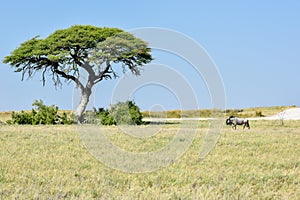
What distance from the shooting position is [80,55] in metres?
31.9

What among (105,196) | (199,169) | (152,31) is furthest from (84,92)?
(105,196)

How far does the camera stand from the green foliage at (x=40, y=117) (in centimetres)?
2825

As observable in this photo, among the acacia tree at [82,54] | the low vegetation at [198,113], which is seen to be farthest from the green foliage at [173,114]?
the acacia tree at [82,54]

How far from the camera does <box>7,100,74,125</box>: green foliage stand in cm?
2825

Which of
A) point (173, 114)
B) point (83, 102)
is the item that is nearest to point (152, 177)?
point (83, 102)

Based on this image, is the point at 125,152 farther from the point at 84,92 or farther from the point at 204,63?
the point at 84,92

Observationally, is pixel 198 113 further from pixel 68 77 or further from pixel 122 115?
pixel 68 77

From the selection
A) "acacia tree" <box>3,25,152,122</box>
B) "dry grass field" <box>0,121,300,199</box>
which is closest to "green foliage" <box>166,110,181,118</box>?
"acacia tree" <box>3,25,152,122</box>

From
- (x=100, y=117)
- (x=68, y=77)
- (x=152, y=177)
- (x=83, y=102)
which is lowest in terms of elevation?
(x=152, y=177)

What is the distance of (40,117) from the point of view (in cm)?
2830

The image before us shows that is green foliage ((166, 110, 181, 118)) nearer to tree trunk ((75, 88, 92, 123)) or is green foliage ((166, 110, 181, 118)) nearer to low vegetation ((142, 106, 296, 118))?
low vegetation ((142, 106, 296, 118))

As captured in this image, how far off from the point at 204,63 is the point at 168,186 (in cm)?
645

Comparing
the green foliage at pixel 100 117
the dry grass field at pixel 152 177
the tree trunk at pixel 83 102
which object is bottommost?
the dry grass field at pixel 152 177

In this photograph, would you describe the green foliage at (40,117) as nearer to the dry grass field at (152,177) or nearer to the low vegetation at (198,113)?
the low vegetation at (198,113)
